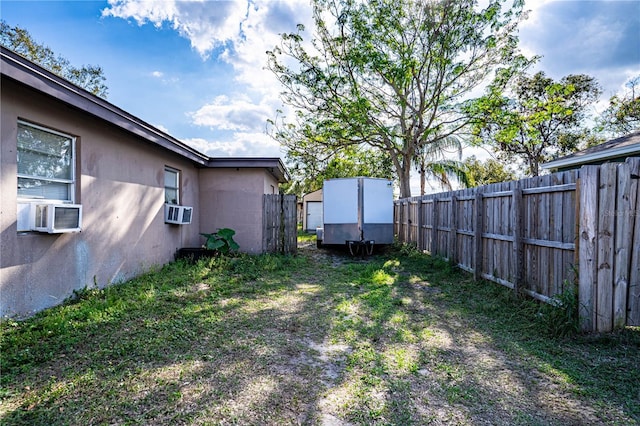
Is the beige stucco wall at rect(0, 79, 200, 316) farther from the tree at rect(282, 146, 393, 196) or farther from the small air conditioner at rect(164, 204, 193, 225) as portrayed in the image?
the tree at rect(282, 146, 393, 196)

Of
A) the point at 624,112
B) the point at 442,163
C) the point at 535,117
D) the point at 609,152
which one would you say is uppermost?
the point at 624,112

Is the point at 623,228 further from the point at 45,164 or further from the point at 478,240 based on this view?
the point at 45,164

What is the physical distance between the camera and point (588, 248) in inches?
132

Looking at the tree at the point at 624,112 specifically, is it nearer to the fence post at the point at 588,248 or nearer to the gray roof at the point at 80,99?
the fence post at the point at 588,248

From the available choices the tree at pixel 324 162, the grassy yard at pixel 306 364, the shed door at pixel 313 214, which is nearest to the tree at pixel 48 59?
the tree at pixel 324 162

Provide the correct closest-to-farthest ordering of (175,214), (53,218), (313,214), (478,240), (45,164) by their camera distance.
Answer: (53,218), (45,164), (478,240), (175,214), (313,214)

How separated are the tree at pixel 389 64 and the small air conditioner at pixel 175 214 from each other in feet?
27.1

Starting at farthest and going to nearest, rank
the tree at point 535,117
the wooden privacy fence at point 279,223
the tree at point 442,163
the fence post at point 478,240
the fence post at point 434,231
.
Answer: the tree at point 442,163 → the tree at point 535,117 → the wooden privacy fence at point 279,223 → the fence post at point 434,231 → the fence post at point 478,240

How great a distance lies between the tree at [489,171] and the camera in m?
25.1

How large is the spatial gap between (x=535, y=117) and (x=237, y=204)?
13.1 m

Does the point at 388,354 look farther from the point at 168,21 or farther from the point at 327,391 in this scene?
the point at 168,21

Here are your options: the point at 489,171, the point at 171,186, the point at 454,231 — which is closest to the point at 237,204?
the point at 171,186

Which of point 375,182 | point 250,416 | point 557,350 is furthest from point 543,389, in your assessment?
point 375,182

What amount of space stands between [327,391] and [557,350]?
239 centimetres
